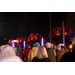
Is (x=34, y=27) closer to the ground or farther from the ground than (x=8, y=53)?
farther from the ground

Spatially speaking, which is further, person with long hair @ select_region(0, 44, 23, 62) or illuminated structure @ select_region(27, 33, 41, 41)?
illuminated structure @ select_region(27, 33, 41, 41)

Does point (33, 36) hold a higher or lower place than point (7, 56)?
higher

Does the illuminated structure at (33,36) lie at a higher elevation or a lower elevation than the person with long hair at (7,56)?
higher

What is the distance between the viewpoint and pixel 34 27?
115ft

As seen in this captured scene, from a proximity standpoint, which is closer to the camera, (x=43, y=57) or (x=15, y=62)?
(x=15, y=62)

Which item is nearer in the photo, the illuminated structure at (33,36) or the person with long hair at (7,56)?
the person with long hair at (7,56)

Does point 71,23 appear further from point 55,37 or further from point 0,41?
point 0,41

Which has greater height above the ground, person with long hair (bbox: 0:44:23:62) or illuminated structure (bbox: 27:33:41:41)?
illuminated structure (bbox: 27:33:41:41)

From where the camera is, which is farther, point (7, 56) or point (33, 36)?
point (33, 36)

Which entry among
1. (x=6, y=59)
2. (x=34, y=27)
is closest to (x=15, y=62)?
(x=6, y=59)

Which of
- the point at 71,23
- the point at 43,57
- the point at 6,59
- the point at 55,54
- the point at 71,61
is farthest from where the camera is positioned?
the point at 71,23

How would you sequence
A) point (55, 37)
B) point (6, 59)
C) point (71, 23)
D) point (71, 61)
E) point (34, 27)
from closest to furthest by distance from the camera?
point (71, 61) < point (6, 59) < point (71, 23) < point (55, 37) < point (34, 27)

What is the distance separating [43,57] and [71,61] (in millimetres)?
1509

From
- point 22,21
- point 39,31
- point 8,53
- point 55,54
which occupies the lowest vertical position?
point 55,54
